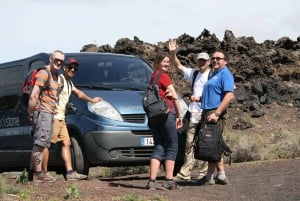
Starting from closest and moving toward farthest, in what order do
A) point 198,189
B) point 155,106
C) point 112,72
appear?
point 155,106 → point 198,189 → point 112,72

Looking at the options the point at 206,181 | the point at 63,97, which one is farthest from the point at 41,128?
the point at 206,181

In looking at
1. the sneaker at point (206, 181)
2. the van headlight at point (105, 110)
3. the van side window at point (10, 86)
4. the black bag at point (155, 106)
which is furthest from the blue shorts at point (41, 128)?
the van side window at point (10, 86)

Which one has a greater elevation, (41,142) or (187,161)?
(41,142)

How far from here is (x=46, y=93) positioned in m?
8.41

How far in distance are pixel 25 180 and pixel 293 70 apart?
24.2m

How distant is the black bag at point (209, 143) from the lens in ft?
28.4

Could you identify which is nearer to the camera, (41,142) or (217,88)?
(41,142)

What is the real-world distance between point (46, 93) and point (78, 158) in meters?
1.23

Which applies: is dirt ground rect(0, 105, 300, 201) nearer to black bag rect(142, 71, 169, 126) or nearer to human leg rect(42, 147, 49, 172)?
human leg rect(42, 147, 49, 172)

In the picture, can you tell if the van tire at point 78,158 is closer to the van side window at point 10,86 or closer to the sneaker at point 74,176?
the sneaker at point 74,176

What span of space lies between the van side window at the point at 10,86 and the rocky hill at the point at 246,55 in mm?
17441

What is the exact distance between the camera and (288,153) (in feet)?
44.7

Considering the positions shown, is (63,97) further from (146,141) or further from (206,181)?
(206,181)

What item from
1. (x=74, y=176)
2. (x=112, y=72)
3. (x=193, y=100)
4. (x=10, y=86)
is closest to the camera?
(x=74, y=176)
